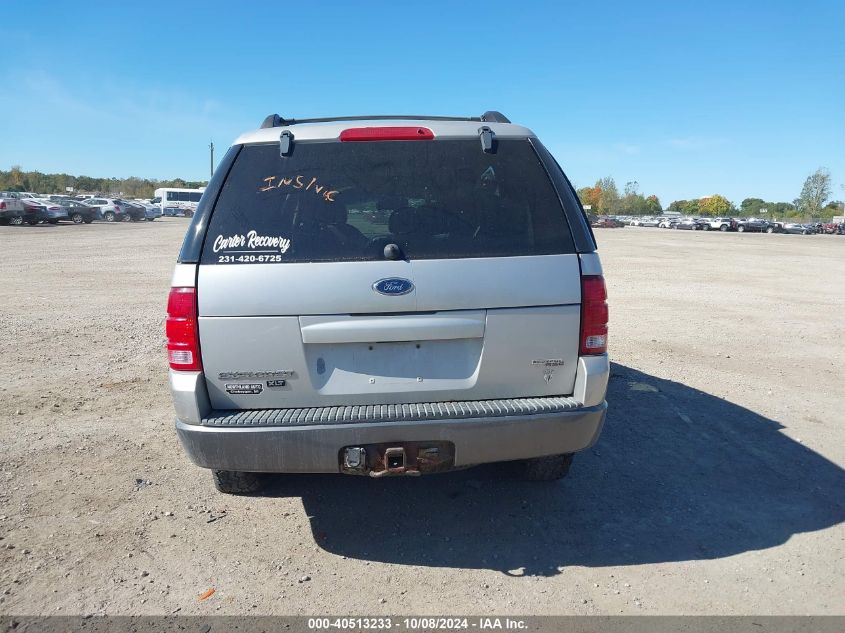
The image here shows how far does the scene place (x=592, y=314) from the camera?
10.9 ft

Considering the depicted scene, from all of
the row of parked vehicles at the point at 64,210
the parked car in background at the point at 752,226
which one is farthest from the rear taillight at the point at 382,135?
the parked car in background at the point at 752,226

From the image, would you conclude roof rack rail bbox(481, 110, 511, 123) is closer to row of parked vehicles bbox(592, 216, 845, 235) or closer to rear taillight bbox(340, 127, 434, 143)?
rear taillight bbox(340, 127, 434, 143)

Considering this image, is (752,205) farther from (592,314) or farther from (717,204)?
(592,314)

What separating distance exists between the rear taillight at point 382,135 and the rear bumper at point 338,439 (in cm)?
152

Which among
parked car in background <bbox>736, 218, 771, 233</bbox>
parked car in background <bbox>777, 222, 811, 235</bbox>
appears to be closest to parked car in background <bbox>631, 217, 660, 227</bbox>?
parked car in background <bbox>736, 218, 771, 233</bbox>

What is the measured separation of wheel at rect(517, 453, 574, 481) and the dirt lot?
108 mm

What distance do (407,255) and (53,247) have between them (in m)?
23.9

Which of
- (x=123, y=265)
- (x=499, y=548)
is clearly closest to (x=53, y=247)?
(x=123, y=265)

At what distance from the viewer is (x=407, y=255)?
3.21 metres

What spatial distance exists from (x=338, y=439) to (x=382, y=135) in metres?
1.63

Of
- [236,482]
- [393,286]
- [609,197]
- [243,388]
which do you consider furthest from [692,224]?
[243,388]

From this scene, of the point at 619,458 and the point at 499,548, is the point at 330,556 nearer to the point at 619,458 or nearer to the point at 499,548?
the point at 499,548

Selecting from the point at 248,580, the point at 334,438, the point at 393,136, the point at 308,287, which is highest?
the point at 393,136

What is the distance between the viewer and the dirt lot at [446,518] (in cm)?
312
